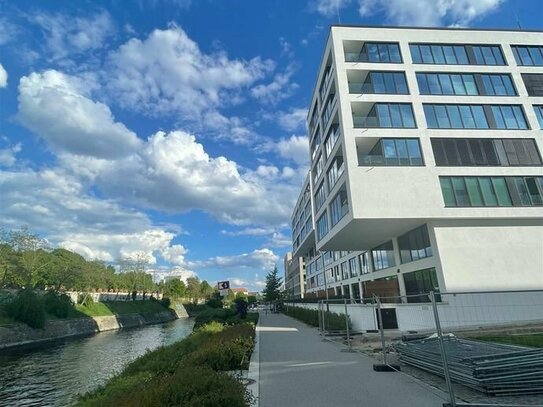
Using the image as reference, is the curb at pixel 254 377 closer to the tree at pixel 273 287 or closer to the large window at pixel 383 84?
the large window at pixel 383 84

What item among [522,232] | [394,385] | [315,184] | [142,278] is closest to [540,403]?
[394,385]

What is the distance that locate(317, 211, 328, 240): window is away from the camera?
3328 centimetres

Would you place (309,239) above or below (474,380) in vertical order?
above

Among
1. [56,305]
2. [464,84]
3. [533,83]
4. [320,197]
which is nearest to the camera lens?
[464,84]

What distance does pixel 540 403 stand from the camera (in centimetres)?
597

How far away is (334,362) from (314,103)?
103 ft

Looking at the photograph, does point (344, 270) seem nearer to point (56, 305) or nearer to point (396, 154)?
point (396, 154)

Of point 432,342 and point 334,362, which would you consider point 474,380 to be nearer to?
point 432,342

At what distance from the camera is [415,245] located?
86.7 ft

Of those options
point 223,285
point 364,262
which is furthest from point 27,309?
point 364,262

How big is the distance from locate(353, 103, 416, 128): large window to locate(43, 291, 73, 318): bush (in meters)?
42.7

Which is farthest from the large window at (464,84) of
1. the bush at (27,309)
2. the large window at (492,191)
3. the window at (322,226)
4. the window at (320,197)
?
the bush at (27,309)

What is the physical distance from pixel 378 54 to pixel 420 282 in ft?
62.0

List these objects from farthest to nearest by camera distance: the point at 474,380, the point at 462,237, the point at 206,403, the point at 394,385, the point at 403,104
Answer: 1. the point at 403,104
2. the point at 462,237
3. the point at 394,385
4. the point at 474,380
5. the point at 206,403
